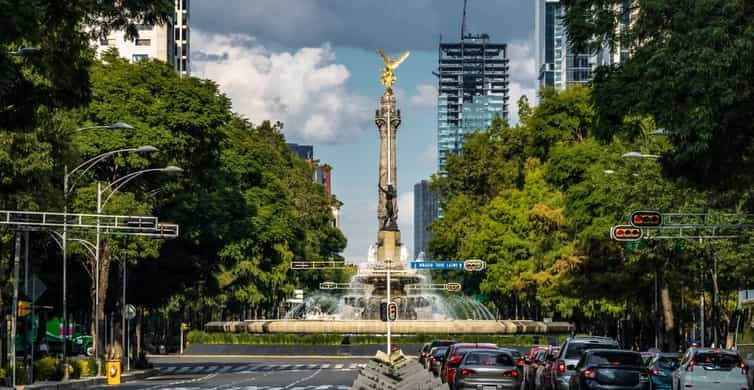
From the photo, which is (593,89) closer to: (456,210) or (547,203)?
(547,203)

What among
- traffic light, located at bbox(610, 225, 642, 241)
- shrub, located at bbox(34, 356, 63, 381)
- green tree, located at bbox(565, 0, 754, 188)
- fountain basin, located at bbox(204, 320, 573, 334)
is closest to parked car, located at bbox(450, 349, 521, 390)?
green tree, located at bbox(565, 0, 754, 188)

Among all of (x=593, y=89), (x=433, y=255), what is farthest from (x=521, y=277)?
(x=593, y=89)

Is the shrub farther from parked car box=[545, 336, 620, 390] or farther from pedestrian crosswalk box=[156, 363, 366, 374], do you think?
parked car box=[545, 336, 620, 390]

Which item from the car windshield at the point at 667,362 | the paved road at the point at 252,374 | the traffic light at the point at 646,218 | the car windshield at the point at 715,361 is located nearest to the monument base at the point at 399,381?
the car windshield at the point at 715,361

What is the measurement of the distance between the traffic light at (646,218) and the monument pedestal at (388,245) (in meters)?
61.3

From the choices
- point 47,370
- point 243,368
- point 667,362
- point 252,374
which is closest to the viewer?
point 667,362

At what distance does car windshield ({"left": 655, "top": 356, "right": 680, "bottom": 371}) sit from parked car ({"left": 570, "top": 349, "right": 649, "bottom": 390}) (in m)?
8.92

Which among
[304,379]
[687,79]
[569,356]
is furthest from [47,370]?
[687,79]

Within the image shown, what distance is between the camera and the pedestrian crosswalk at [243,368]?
73000 millimetres

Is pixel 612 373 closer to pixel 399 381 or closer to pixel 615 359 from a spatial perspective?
pixel 615 359

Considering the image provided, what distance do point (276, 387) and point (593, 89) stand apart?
66.6ft

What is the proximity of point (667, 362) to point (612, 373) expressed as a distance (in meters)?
10.1

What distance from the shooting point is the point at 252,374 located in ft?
220

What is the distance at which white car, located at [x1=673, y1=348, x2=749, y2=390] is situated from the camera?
39281mm
